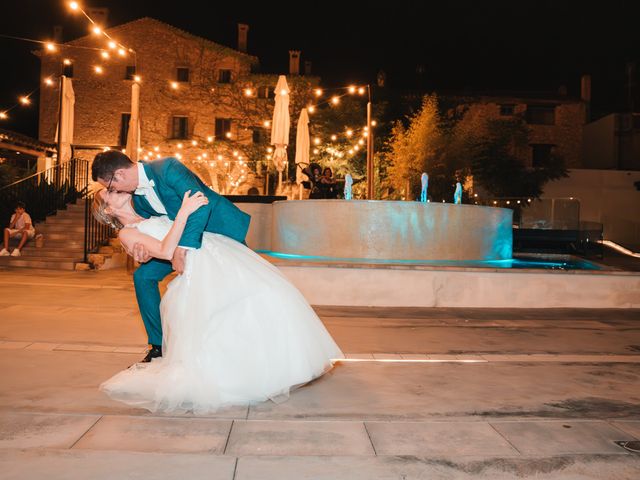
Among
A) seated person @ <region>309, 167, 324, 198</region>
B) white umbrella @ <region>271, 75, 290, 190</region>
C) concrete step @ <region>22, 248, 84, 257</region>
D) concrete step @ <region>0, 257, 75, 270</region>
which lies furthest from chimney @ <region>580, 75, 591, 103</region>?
concrete step @ <region>0, 257, 75, 270</region>

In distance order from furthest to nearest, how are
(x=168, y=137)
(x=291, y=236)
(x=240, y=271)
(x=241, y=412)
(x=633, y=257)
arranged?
(x=168, y=137)
(x=633, y=257)
(x=291, y=236)
(x=240, y=271)
(x=241, y=412)

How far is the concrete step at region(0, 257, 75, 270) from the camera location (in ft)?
42.7

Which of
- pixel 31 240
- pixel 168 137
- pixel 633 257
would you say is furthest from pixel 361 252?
pixel 168 137

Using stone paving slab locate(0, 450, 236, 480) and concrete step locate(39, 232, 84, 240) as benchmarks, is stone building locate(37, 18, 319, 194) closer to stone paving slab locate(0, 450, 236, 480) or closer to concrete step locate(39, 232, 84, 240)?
concrete step locate(39, 232, 84, 240)

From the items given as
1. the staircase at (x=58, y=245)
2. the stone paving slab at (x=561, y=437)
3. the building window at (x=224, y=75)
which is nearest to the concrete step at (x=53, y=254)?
the staircase at (x=58, y=245)

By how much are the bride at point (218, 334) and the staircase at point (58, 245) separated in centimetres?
1014

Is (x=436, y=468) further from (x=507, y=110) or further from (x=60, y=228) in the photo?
(x=507, y=110)

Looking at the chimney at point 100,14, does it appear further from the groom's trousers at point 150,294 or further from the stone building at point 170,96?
the groom's trousers at point 150,294

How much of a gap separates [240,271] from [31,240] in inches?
486

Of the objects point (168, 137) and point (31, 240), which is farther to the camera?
point (168, 137)

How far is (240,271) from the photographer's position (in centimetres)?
391

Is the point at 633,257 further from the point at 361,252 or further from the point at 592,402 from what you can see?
the point at 592,402

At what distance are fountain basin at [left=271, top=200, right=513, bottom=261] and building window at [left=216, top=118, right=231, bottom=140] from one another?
87.1ft

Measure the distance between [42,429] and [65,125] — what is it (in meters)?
17.3
